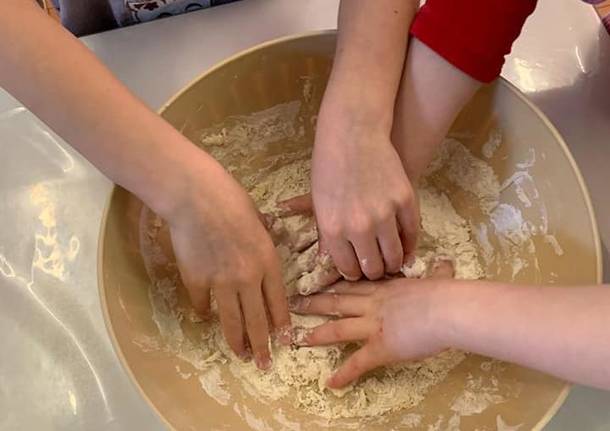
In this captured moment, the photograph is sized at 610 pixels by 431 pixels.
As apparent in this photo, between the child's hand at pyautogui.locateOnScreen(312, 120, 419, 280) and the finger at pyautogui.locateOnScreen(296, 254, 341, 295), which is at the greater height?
the child's hand at pyautogui.locateOnScreen(312, 120, 419, 280)

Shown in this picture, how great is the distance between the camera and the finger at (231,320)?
66cm

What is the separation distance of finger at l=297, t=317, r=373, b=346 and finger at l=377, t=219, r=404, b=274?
0.19ft

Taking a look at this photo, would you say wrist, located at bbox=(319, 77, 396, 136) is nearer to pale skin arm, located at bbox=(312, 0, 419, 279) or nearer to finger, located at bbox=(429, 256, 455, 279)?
pale skin arm, located at bbox=(312, 0, 419, 279)

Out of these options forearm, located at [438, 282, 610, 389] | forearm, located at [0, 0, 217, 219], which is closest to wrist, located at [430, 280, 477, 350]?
forearm, located at [438, 282, 610, 389]

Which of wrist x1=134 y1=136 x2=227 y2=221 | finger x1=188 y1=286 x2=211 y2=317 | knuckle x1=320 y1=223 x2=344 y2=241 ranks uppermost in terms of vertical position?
wrist x1=134 y1=136 x2=227 y2=221

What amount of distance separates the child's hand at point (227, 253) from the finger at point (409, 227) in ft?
0.38

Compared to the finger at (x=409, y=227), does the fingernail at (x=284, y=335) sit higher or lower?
lower

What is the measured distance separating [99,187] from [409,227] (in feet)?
1.10

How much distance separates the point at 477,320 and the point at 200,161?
0.25m

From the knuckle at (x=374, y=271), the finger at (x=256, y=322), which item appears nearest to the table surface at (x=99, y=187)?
the finger at (x=256, y=322)

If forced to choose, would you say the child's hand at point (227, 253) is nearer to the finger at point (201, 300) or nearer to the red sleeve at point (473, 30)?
the finger at point (201, 300)

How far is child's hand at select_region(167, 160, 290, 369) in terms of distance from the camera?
613 mm

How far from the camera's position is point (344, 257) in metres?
0.69

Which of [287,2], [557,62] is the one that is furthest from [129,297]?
[557,62]
